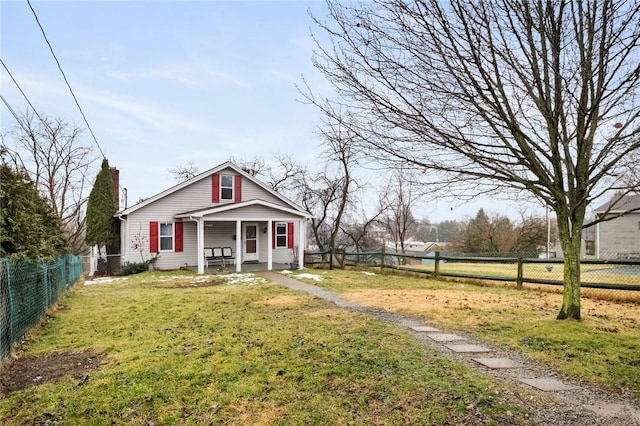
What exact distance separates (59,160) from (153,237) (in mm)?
13600

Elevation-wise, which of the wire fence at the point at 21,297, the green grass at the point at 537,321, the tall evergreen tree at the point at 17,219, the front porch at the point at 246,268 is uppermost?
the tall evergreen tree at the point at 17,219

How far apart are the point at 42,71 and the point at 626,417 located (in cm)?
1265

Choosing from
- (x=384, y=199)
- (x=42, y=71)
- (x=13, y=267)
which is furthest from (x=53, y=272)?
(x=384, y=199)

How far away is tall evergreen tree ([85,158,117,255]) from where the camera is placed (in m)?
20.0

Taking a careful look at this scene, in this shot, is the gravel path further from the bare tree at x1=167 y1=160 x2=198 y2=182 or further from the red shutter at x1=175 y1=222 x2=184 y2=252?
the bare tree at x1=167 y1=160 x2=198 y2=182

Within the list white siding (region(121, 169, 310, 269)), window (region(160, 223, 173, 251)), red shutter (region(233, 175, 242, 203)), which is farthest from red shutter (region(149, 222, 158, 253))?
red shutter (region(233, 175, 242, 203))

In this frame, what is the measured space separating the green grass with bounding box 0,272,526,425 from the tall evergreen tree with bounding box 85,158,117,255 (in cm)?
1401

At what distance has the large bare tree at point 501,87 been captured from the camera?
5.58 metres

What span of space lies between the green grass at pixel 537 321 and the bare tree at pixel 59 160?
2221cm

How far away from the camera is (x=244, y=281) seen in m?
14.3

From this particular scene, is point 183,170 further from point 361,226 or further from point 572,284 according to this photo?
point 572,284

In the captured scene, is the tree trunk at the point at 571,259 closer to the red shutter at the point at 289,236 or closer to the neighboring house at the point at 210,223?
the neighboring house at the point at 210,223

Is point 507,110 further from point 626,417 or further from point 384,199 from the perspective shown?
point 384,199

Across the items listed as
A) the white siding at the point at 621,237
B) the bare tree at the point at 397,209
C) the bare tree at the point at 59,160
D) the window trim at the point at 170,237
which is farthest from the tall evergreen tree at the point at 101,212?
the white siding at the point at 621,237
